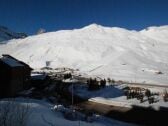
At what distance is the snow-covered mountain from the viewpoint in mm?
70375

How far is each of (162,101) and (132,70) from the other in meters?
32.1

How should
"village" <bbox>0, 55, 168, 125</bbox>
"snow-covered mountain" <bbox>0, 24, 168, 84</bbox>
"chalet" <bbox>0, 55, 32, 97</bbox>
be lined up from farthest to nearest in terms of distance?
"snow-covered mountain" <bbox>0, 24, 168, 84</bbox> → "chalet" <bbox>0, 55, 32, 97</bbox> → "village" <bbox>0, 55, 168, 125</bbox>

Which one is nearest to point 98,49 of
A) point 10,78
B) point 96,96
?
point 96,96

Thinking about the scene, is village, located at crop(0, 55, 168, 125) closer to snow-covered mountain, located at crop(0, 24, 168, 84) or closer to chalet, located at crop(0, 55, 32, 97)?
chalet, located at crop(0, 55, 32, 97)

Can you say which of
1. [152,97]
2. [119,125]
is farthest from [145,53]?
[119,125]

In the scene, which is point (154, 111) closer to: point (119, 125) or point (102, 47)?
point (119, 125)

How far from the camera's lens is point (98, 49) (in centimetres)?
8556

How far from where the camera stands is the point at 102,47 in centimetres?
8638

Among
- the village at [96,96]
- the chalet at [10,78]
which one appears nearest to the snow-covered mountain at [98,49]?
the village at [96,96]

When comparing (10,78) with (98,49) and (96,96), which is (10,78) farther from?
(98,49)

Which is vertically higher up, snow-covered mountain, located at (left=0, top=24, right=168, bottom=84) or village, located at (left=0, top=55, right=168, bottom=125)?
snow-covered mountain, located at (left=0, top=24, right=168, bottom=84)

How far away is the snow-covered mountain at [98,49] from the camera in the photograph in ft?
231

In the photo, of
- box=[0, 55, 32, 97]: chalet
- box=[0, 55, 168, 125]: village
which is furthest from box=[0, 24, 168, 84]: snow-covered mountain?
box=[0, 55, 32, 97]: chalet

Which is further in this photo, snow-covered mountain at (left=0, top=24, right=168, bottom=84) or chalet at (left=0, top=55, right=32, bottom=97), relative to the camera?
snow-covered mountain at (left=0, top=24, right=168, bottom=84)
